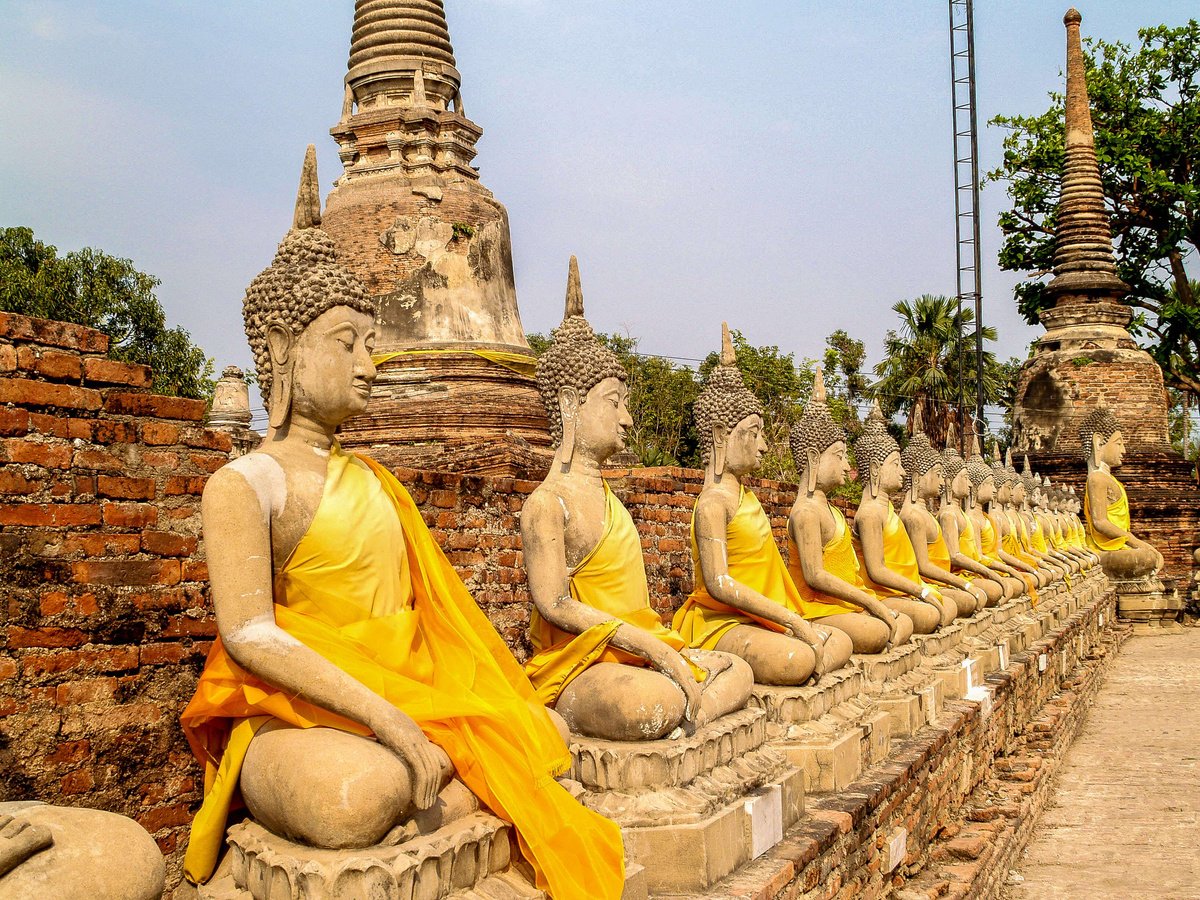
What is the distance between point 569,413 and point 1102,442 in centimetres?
1843

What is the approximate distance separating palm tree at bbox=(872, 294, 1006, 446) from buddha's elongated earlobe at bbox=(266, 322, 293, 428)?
30189 mm

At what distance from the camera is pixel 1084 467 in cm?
2519

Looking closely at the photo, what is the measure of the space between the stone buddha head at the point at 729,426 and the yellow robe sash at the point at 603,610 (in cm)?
132

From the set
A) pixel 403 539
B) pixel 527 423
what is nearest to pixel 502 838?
pixel 403 539

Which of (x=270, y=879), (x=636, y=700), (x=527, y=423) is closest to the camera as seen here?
(x=270, y=879)

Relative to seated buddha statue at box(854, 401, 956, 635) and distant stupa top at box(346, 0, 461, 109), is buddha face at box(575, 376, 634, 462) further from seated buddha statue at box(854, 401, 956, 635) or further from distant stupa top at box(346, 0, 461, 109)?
distant stupa top at box(346, 0, 461, 109)

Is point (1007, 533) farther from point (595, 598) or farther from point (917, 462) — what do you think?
point (595, 598)

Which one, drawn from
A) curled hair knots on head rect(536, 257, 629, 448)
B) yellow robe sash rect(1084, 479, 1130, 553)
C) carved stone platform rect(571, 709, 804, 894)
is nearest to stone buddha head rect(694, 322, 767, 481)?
curled hair knots on head rect(536, 257, 629, 448)

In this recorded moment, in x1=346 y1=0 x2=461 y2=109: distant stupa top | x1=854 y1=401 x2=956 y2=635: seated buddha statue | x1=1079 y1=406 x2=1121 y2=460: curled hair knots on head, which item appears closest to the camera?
x1=854 y1=401 x2=956 y2=635: seated buddha statue

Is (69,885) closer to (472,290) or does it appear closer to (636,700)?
(636,700)

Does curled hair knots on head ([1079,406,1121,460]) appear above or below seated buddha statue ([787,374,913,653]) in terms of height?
above

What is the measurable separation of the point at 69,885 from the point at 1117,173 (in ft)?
107

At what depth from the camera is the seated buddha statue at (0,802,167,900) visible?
7.27 feet

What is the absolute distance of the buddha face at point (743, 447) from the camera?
5.70 m
